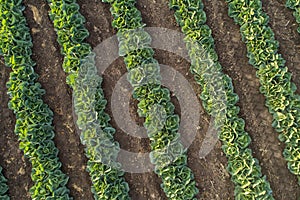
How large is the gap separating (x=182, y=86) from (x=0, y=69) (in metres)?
1.51

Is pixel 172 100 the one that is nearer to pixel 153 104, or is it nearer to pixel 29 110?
pixel 153 104

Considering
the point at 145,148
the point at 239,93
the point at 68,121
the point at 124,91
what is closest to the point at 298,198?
the point at 239,93

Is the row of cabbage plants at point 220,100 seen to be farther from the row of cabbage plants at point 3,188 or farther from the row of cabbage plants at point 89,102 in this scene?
the row of cabbage plants at point 3,188

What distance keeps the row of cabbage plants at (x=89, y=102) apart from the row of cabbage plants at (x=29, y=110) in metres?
0.25

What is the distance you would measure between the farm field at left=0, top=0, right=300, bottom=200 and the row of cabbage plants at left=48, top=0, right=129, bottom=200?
8 cm

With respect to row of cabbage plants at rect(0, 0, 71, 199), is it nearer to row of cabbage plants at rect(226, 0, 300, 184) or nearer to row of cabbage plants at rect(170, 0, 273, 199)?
row of cabbage plants at rect(170, 0, 273, 199)

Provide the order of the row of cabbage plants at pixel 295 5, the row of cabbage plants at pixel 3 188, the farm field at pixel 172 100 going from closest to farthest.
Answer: the row of cabbage plants at pixel 3 188
the farm field at pixel 172 100
the row of cabbage plants at pixel 295 5

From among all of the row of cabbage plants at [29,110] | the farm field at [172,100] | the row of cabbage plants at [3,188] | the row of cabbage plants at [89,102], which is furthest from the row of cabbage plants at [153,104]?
the row of cabbage plants at [3,188]

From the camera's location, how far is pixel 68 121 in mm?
3260

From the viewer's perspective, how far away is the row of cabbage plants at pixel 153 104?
3182 mm

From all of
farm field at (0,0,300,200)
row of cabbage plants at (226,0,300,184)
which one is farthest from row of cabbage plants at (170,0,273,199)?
row of cabbage plants at (226,0,300,184)

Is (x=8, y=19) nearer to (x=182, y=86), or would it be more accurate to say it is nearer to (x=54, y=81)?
(x=54, y=81)

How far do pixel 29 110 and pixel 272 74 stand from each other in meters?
2.00

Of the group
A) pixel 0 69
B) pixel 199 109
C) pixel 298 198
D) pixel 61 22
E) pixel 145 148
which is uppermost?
pixel 61 22
